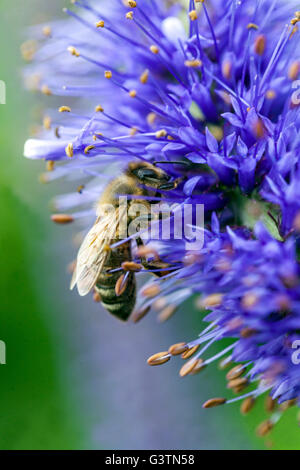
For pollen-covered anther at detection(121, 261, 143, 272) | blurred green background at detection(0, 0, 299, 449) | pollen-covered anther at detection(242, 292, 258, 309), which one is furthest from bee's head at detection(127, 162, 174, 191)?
blurred green background at detection(0, 0, 299, 449)

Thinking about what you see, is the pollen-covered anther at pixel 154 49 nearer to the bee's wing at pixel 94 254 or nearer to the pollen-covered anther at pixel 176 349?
the bee's wing at pixel 94 254

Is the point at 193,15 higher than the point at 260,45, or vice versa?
the point at 193,15

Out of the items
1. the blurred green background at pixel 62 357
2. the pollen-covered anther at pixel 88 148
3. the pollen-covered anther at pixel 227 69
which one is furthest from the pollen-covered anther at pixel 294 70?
the blurred green background at pixel 62 357

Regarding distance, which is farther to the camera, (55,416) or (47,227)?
(47,227)

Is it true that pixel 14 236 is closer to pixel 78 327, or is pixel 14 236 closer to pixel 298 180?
pixel 78 327

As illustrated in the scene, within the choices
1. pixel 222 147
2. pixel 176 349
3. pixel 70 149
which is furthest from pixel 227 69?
pixel 176 349

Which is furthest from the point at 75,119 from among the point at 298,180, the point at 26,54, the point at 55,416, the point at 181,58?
the point at 55,416

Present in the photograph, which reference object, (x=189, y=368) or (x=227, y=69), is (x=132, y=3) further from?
(x=189, y=368)
